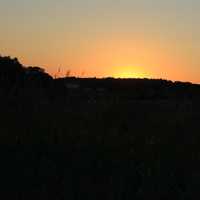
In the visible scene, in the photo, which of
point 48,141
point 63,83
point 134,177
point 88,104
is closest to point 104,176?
point 134,177

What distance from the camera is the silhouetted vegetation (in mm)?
6801

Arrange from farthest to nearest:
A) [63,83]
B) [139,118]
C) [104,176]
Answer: [63,83] → [139,118] → [104,176]

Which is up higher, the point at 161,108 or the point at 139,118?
the point at 161,108

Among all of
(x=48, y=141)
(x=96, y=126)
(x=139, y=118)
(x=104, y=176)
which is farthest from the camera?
(x=139, y=118)

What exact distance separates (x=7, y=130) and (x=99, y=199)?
1978mm

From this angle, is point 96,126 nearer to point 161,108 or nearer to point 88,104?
point 88,104

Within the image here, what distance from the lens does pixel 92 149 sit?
774 centimetres

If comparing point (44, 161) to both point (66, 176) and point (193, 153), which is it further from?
point (193, 153)

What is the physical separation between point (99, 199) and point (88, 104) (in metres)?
4.07

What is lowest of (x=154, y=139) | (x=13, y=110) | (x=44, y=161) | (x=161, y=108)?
(x=44, y=161)

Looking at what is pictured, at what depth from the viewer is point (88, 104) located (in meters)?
10.6

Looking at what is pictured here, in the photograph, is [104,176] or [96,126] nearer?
[104,176]

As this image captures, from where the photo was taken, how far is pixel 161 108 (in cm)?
1239

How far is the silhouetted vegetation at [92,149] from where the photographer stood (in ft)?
22.3
